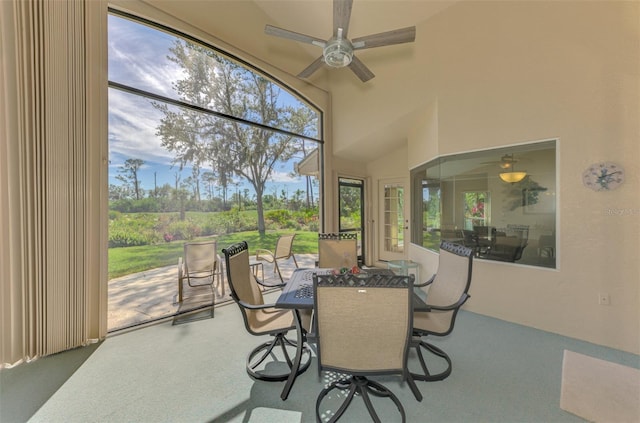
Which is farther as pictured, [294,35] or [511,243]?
[511,243]

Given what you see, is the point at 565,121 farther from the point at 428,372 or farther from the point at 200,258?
the point at 200,258

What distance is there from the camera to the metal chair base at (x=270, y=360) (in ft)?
7.09

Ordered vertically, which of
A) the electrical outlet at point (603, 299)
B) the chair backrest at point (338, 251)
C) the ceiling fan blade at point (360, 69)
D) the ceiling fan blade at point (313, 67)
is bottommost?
the electrical outlet at point (603, 299)

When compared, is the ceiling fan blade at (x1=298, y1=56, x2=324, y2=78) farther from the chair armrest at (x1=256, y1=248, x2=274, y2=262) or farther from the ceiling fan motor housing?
the chair armrest at (x1=256, y1=248, x2=274, y2=262)

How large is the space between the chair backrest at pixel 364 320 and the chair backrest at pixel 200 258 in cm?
267

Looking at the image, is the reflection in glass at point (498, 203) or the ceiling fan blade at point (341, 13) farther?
the reflection in glass at point (498, 203)

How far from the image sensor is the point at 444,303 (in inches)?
89.5

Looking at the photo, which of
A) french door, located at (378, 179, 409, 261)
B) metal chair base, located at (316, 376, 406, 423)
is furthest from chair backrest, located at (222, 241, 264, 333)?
french door, located at (378, 179, 409, 261)

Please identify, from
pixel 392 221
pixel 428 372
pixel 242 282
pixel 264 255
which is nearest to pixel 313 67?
pixel 242 282

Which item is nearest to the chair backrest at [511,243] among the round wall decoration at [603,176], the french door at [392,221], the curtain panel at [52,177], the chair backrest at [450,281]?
Result: the round wall decoration at [603,176]

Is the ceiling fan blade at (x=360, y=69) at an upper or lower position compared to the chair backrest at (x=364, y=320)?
upper

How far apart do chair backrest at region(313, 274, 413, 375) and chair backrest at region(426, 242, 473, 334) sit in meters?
0.81

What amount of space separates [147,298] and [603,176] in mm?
5358

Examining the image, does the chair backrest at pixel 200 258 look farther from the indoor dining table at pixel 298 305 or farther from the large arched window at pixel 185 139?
the indoor dining table at pixel 298 305
